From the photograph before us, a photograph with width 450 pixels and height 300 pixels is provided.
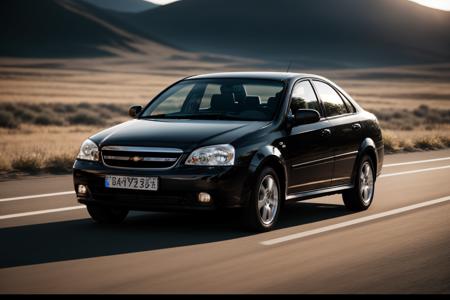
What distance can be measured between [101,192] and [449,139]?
17.5 m

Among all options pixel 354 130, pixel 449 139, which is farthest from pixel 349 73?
pixel 354 130

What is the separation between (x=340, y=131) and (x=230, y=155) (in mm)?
2357

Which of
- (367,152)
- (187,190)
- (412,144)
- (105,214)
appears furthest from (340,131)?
(412,144)

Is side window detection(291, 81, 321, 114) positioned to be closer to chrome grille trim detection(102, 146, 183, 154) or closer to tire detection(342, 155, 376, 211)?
tire detection(342, 155, 376, 211)

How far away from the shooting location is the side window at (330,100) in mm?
10969

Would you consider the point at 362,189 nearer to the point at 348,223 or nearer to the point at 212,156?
the point at 348,223

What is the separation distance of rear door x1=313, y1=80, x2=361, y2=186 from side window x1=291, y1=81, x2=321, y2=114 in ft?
0.56

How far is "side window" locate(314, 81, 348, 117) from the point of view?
36.0ft

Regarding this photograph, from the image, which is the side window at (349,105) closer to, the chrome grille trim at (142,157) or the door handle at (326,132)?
the door handle at (326,132)

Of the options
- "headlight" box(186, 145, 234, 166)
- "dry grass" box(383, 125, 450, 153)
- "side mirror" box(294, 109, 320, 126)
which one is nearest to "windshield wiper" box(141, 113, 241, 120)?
"side mirror" box(294, 109, 320, 126)

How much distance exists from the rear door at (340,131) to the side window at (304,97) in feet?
0.56

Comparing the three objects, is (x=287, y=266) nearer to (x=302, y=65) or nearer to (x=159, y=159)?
(x=159, y=159)

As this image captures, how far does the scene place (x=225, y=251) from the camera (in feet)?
27.1

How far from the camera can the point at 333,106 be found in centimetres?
1114
